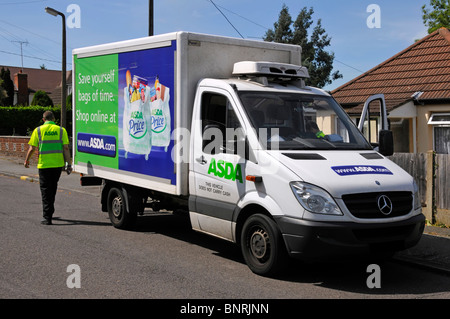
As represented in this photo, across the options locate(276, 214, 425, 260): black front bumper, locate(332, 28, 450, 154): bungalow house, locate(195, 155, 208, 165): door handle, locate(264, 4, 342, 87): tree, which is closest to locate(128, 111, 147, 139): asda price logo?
Answer: locate(195, 155, 208, 165): door handle

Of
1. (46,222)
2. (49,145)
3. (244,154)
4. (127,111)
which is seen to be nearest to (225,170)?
(244,154)

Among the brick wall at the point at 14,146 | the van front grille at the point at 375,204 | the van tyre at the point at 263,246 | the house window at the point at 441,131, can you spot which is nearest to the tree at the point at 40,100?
the brick wall at the point at 14,146

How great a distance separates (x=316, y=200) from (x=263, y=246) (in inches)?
35.4

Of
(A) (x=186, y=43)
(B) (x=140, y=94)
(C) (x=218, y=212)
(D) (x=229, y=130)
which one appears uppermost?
(A) (x=186, y=43)

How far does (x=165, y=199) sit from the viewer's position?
8562mm

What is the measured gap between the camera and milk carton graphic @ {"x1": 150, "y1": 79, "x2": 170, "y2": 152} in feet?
25.5

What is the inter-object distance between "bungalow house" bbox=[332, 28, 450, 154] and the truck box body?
8417 millimetres

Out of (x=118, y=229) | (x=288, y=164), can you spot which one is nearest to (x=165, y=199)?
(x=118, y=229)

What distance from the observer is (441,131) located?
16.1m

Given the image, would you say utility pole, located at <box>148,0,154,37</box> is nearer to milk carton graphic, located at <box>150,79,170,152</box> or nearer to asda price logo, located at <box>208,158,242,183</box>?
milk carton graphic, located at <box>150,79,170,152</box>

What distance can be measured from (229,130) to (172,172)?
1179 mm

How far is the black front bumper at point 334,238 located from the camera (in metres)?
5.87

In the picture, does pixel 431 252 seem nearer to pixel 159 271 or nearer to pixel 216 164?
pixel 216 164
